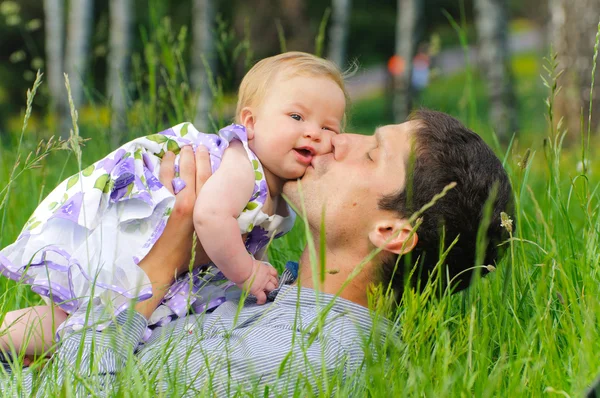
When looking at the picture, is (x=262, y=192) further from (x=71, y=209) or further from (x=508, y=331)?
(x=508, y=331)

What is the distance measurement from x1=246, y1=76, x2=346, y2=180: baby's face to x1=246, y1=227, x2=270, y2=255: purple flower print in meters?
0.18

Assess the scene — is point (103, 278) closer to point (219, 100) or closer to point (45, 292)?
point (45, 292)

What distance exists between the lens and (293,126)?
7.80 feet

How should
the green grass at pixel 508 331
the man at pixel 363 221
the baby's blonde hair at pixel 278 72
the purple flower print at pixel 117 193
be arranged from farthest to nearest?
the baby's blonde hair at pixel 278 72 < the purple flower print at pixel 117 193 < the man at pixel 363 221 < the green grass at pixel 508 331

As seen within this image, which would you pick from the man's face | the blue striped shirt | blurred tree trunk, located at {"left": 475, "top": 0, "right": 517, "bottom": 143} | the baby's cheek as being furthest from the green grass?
blurred tree trunk, located at {"left": 475, "top": 0, "right": 517, "bottom": 143}

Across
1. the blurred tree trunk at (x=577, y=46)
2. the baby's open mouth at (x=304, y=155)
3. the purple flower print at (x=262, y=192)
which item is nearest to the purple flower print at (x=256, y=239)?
the purple flower print at (x=262, y=192)

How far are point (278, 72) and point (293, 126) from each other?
19cm

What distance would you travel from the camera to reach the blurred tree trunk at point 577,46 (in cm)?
577

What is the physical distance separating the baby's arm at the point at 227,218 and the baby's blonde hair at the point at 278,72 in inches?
9.7

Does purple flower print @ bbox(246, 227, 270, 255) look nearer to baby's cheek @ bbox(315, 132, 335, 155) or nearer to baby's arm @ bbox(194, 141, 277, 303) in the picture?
baby's arm @ bbox(194, 141, 277, 303)

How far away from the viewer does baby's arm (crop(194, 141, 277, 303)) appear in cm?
223

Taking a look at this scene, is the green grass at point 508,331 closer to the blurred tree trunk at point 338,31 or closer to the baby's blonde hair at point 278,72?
the baby's blonde hair at point 278,72

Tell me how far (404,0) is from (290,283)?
1027cm

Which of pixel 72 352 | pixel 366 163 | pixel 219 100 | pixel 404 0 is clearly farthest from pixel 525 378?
pixel 404 0
